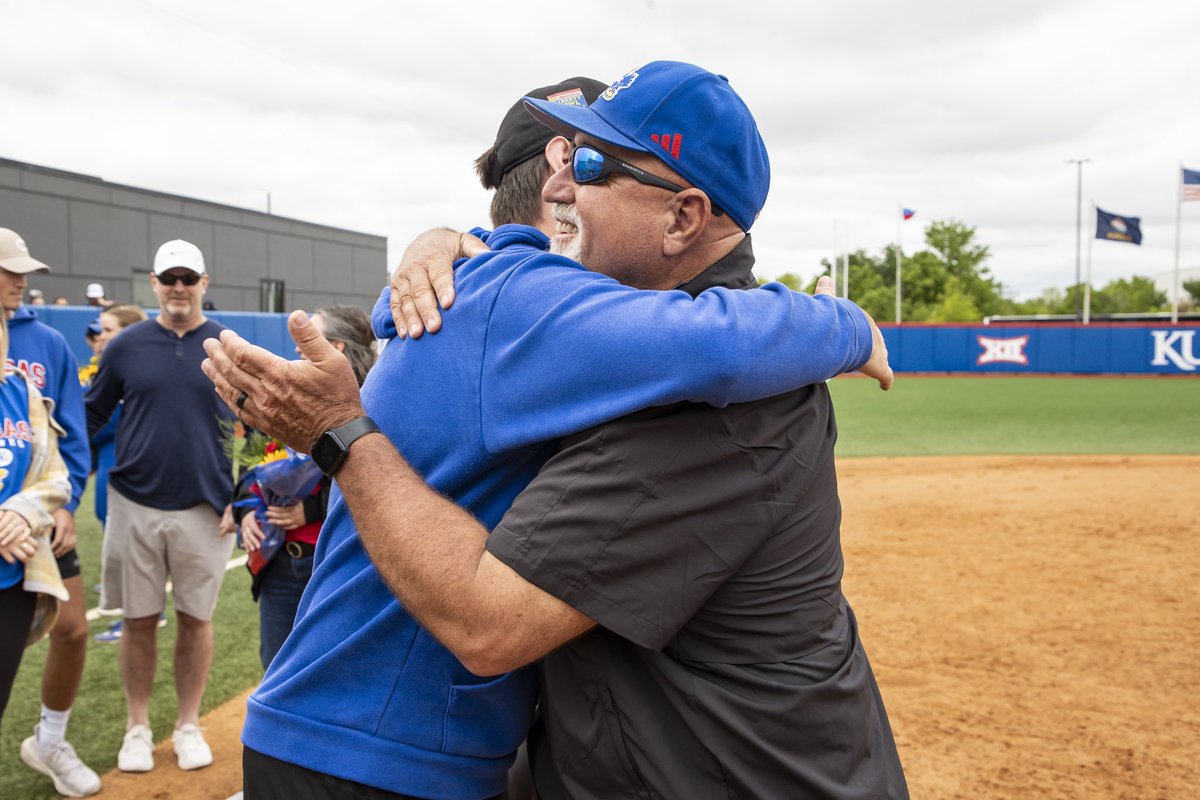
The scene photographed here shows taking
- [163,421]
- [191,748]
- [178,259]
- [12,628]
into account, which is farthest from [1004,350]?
[12,628]

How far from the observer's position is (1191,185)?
38.5 m

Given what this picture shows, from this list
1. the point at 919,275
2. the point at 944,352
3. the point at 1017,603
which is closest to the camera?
the point at 1017,603

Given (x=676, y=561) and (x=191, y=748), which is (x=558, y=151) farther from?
(x=191, y=748)

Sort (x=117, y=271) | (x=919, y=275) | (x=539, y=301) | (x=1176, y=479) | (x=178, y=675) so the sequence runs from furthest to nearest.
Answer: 1. (x=919, y=275)
2. (x=117, y=271)
3. (x=1176, y=479)
4. (x=178, y=675)
5. (x=539, y=301)

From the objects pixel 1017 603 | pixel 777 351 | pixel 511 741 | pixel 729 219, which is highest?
pixel 729 219

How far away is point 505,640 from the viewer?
1390mm

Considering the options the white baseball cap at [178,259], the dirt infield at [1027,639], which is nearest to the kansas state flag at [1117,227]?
the dirt infield at [1027,639]

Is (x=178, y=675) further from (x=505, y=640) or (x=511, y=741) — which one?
(x=505, y=640)

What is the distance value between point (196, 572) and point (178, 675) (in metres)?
0.53

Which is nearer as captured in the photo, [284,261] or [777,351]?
[777,351]

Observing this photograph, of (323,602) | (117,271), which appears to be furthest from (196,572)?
(117,271)

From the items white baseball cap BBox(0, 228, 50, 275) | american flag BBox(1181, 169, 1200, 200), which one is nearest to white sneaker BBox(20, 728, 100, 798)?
white baseball cap BBox(0, 228, 50, 275)

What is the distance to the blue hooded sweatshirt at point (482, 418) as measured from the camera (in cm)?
141

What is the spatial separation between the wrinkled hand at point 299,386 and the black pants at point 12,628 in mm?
2670
